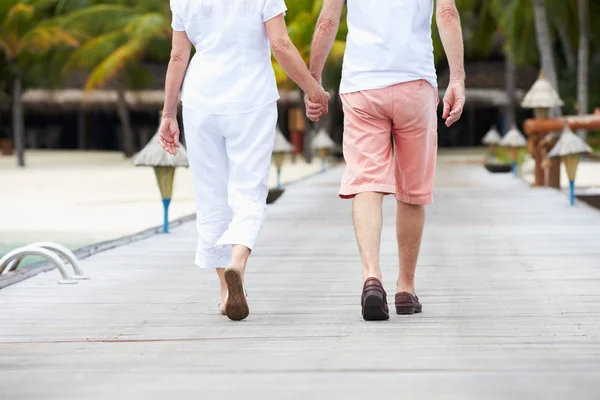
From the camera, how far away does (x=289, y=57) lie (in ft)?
18.3

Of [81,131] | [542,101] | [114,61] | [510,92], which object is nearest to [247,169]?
[542,101]

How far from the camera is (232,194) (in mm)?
5715

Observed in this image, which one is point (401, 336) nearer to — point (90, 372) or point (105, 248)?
point (90, 372)

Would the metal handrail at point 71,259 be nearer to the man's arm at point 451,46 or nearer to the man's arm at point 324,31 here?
the man's arm at point 324,31

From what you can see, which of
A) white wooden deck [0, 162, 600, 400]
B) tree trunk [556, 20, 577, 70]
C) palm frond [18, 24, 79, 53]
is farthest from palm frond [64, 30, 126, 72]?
white wooden deck [0, 162, 600, 400]

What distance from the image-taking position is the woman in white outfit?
18.3 ft

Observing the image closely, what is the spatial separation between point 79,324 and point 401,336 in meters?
1.44

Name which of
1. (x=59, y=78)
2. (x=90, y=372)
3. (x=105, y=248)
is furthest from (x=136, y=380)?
(x=59, y=78)

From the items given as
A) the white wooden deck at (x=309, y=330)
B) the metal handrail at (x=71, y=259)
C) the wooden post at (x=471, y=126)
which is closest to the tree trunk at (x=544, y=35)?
the wooden post at (x=471, y=126)

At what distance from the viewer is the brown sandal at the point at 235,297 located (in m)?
5.38

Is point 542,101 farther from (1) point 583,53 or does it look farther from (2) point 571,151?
(1) point 583,53

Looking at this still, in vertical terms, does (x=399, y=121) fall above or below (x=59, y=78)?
above

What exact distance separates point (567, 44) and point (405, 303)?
33.8 meters

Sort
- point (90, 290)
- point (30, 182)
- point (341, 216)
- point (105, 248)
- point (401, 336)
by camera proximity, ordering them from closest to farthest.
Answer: point (401, 336), point (90, 290), point (105, 248), point (341, 216), point (30, 182)
